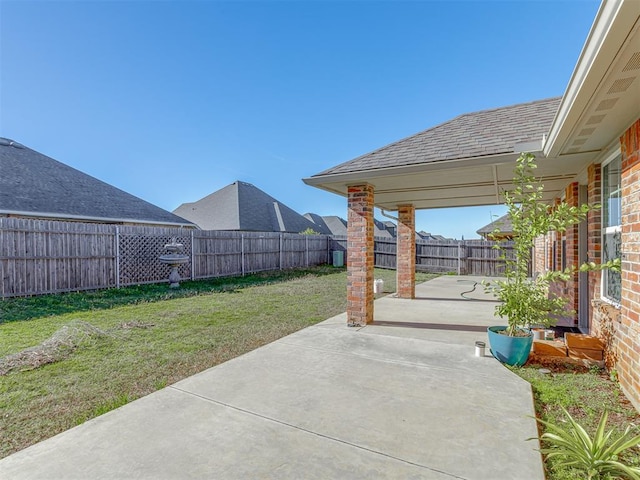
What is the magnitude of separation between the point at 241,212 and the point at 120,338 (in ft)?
61.9

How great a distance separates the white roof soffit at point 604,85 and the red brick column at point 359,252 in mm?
2837

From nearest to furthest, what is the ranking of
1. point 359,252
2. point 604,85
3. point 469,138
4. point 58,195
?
point 604,85
point 469,138
point 359,252
point 58,195

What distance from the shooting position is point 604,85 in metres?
2.38

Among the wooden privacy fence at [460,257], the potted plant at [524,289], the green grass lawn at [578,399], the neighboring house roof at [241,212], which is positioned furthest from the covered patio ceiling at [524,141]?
the neighboring house roof at [241,212]

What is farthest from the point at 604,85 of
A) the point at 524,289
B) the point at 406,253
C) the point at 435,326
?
the point at 406,253

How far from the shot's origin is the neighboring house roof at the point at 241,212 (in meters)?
23.2

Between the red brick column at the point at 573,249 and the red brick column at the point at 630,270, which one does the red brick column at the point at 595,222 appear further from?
the red brick column at the point at 630,270

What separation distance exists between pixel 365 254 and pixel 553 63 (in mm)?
7084

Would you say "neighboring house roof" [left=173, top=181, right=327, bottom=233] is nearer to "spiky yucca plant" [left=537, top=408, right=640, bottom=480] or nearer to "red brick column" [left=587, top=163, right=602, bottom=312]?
"red brick column" [left=587, top=163, right=602, bottom=312]

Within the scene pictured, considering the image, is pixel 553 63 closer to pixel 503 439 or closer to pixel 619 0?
pixel 619 0

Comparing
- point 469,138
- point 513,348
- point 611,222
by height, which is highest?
point 469,138

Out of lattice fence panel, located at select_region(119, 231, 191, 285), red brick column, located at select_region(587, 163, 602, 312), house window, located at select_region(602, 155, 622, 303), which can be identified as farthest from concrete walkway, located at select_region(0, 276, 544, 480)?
lattice fence panel, located at select_region(119, 231, 191, 285)

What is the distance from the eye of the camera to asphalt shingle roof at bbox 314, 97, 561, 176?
478 cm

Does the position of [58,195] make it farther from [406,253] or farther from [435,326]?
[435,326]
